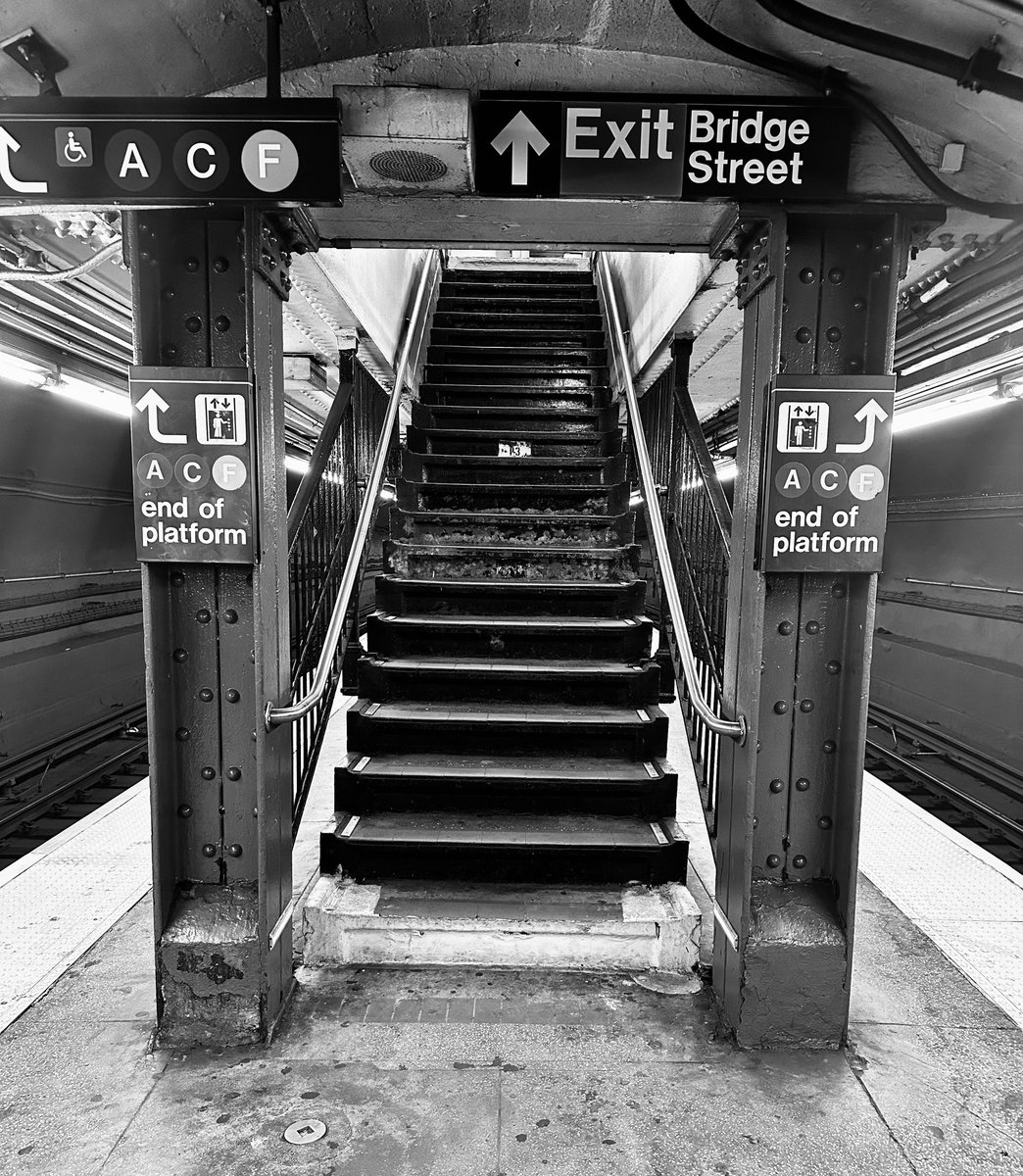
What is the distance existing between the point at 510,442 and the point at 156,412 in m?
3.25

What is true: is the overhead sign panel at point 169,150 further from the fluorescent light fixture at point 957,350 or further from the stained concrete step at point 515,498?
the fluorescent light fixture at point 957,350

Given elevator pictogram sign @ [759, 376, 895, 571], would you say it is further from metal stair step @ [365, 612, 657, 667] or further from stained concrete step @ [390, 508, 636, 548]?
stained concrete step @ [390, 508, 636, 548]

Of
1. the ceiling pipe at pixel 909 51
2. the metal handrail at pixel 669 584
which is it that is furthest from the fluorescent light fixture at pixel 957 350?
the ceiling pipe at pixel 909 51

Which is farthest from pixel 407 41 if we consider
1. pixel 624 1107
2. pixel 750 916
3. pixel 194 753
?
pixel 624 1107

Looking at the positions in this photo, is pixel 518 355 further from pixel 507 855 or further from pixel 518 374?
pixel 507 855

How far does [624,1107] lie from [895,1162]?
2.43 ft

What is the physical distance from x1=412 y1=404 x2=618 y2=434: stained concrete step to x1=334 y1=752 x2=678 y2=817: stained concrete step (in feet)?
9.54

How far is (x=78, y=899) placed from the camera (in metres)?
3.09

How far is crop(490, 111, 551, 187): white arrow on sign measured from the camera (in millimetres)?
2049

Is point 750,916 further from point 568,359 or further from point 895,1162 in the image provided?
point 568,359

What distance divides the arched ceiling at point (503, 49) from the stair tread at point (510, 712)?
2551 millimetres

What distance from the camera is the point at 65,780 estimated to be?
314 inches

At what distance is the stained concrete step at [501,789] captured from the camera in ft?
10.8

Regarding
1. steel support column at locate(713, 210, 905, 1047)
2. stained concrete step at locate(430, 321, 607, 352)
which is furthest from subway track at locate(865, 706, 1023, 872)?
stained concrete step at locate(430, 321, 607, 352)
